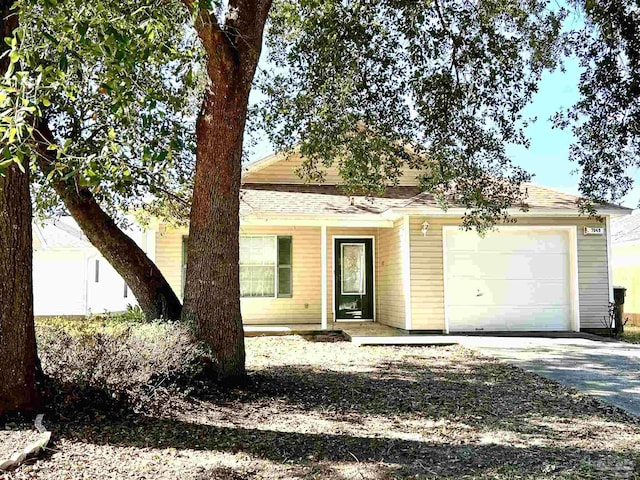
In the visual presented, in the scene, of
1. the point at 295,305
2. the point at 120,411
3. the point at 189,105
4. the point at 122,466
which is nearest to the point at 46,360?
the point at 120,411

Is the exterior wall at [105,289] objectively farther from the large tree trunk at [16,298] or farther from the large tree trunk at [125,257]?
the large tree trunk at [16,298]

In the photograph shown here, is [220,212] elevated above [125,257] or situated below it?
above

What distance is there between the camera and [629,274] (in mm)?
18578

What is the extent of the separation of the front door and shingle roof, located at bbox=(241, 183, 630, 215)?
130 centimetres

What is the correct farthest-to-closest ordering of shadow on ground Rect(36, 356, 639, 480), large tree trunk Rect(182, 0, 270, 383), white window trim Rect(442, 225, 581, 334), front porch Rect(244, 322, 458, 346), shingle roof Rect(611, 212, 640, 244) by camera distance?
shingle roof Rect(611, 212, 640, 244), white window trim Rect(442, 225, 581, 334), front porch Rect(244, 322, 458, 346), large tree trunk Rect(182, 0, 270, 383), shadow on ground Rect(36, 356, 639, 480)

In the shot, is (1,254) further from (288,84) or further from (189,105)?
(288,84)

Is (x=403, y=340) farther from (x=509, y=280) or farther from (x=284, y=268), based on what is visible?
(x=284, y=268)

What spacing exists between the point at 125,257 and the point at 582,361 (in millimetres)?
6919

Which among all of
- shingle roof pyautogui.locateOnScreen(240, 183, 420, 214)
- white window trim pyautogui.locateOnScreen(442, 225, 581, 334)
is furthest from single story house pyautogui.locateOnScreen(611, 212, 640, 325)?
shingle roof pyautogui.locateOnScreen(240, 183, 420, 214)

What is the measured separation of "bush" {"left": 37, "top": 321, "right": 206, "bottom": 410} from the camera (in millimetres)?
5637

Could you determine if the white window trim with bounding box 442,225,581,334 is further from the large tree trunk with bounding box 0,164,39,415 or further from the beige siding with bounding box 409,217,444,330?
the large tree trunk with bounding box 0,164,39,415

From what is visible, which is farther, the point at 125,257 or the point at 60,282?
the point at 60,282

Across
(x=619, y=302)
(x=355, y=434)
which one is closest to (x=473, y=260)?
(x=619, y=302)

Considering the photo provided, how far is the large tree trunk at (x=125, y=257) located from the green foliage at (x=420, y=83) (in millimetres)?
3633
